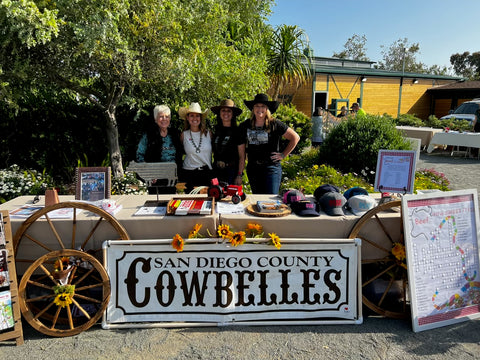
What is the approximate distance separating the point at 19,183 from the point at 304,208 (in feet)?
14.5

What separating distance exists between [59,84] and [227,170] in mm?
2893

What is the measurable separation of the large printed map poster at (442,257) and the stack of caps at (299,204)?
26.0 inches

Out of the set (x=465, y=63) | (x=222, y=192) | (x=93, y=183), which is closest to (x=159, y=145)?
(x=93, y=183)

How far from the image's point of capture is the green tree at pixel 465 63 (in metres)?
62.1

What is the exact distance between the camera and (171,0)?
4.68 metres

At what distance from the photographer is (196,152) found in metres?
3.99

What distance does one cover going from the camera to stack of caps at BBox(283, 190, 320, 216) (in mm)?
2764

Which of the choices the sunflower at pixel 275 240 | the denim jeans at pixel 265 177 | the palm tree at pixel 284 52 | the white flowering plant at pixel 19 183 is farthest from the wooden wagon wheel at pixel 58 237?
the palm tree at pixel 284 52

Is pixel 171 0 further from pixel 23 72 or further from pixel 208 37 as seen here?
pixel 23 72

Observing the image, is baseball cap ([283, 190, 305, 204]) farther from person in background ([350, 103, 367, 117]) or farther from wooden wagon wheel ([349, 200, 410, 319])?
person in background ([350, 103, 367, 117])

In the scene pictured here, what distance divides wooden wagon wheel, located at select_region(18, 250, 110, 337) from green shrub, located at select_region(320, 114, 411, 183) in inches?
196

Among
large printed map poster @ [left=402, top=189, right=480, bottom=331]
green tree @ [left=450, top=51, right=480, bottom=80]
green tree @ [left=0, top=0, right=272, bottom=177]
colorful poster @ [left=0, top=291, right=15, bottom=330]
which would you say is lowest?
colorful poster @ [left=0, top=291, right=15, bottom=330]

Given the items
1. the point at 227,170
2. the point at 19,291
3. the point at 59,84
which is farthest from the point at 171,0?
the point at 19,291

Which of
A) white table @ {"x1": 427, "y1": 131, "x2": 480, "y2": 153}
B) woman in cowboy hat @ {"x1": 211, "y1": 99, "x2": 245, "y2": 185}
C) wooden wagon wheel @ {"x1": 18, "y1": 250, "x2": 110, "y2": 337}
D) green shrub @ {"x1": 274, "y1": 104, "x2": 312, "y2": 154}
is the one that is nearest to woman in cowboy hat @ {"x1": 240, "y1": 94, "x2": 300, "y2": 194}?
woman in cowboy hat @ {"x1": 211, "y1": 99, "x2": 245, "y2": 185}
